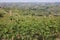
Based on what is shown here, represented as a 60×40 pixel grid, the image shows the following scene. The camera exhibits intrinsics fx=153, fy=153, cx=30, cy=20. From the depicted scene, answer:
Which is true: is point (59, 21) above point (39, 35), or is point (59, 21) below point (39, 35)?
above

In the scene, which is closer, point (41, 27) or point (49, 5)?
point (41, 27)

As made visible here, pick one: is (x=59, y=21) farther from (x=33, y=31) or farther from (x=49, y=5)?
(x=49, y=5)

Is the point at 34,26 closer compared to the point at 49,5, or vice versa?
the point at 34,26

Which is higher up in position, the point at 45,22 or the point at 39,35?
the point at 45,22

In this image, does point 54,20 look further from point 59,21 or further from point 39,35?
point 39,35

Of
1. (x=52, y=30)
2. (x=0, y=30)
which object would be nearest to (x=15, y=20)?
(x=0, y=30)

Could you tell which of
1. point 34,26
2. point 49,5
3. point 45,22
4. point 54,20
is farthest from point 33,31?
point 49,5

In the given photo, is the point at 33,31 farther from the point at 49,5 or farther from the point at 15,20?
the point at 49,5

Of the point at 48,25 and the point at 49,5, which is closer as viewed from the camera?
the point at 48,25
